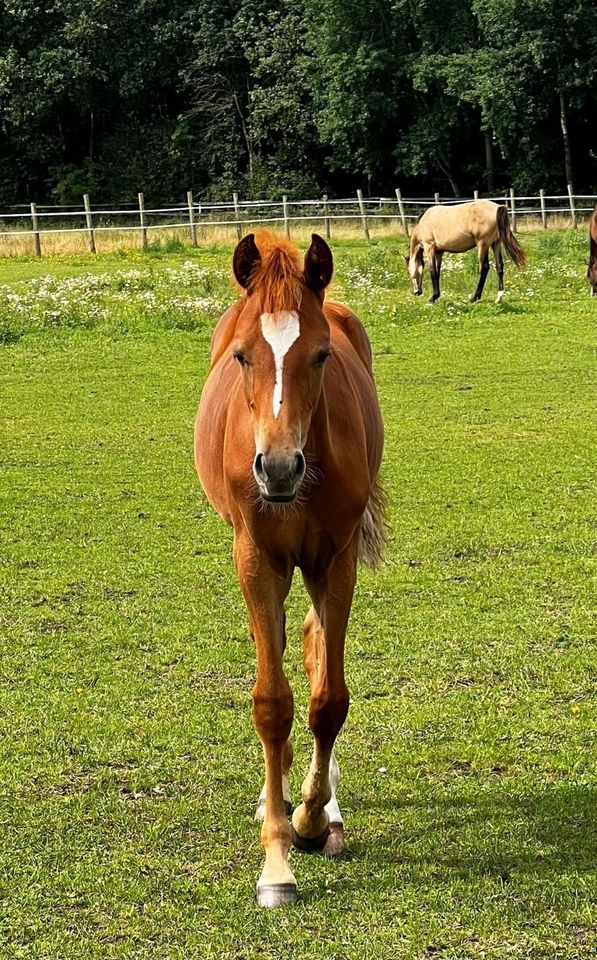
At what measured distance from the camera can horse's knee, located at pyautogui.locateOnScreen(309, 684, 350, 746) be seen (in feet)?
11.8

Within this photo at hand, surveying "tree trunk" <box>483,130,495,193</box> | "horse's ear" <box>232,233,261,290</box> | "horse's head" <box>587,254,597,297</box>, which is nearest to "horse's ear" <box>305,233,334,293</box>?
"horse's ear" <box>232,233,261,290</box>

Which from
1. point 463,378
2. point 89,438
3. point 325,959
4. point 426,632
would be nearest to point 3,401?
point 89,438

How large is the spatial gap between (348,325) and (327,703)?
1757mm

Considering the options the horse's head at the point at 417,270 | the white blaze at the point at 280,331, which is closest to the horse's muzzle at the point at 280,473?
the white blaze at the point at 280,331

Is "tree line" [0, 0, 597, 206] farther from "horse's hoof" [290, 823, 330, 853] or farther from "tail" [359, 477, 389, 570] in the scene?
"horse's hoof" [290, 823, 330, 853]

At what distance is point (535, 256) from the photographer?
24703mm

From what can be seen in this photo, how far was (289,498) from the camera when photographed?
2.96 m

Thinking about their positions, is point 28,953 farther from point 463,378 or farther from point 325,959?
point 463,378

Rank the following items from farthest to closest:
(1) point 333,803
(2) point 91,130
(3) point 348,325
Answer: (2) point 91,130
(3) point 348,325
(1) point 333,803

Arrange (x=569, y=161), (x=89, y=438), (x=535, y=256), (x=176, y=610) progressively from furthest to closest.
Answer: (x=569, y=161) < (x=535, y=256) < (x=89, y=438) < (x=176, y=610)

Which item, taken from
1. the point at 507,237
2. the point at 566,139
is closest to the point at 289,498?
the point at 507,237

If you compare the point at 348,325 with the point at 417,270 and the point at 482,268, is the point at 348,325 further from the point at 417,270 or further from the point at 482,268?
the point at 417,270

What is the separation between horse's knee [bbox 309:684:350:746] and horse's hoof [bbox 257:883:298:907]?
0.51 meters

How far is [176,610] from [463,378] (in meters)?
7.75
